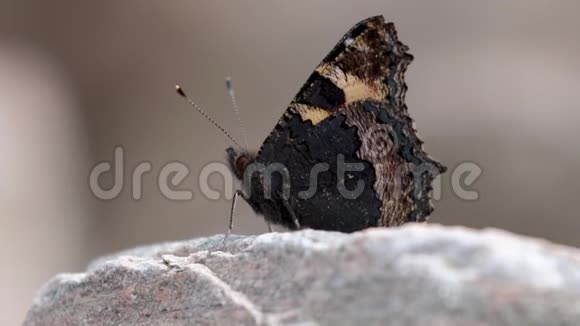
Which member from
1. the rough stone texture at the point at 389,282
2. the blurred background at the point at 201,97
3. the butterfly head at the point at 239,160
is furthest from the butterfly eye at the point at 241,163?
the blurred background at the point at 201,97

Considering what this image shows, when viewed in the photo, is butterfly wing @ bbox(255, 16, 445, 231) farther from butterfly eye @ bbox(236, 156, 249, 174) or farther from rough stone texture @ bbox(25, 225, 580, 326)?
rough stone texture @ bbox(25, 225, 580, 326)

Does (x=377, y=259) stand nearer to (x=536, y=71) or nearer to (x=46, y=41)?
(x=536, y=71)

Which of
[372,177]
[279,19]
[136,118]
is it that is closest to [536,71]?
[279,19]

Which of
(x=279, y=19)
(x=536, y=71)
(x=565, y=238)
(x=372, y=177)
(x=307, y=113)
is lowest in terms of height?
(x=565, y=238)

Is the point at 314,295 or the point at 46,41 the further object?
the point at 46,41

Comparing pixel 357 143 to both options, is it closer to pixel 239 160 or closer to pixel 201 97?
pixel 239 160

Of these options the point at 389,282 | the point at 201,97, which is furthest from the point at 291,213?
the point at 201,97

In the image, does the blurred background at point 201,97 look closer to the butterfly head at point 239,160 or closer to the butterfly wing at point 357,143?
the butterfly head at point 239,160
